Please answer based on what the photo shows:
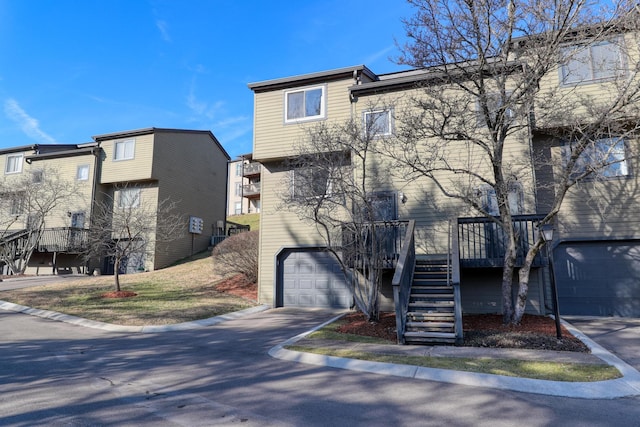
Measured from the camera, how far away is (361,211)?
1034 centimetres

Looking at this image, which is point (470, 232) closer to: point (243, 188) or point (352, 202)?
point (352, 202)

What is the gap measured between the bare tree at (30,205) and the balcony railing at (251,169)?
1766cm

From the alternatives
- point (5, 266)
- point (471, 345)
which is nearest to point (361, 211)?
point (471, 345)

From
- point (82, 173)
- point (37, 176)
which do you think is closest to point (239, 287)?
point (82, 173)

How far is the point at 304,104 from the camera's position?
14.7m

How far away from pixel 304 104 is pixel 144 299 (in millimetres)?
8974

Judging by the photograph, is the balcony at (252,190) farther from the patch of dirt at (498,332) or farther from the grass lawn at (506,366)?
the grass lawn at (506,366)

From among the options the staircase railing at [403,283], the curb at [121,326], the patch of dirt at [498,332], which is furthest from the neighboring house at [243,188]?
the staircase railing at [403,283]

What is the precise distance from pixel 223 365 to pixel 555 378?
511cm

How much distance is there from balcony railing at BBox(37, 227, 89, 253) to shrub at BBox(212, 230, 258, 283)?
31.4 ft

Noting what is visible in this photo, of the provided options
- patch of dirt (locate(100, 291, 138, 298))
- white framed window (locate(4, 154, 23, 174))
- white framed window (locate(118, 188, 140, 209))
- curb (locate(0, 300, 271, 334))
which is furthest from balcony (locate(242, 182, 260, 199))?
curb (locate(0, 300, 271, 334))

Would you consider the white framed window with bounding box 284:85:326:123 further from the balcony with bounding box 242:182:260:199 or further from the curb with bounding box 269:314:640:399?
the balcony with bounding box 242:182:260:199

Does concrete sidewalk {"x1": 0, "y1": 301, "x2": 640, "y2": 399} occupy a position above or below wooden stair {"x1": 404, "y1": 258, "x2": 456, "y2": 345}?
below

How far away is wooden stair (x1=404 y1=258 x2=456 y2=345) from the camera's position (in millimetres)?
7957
